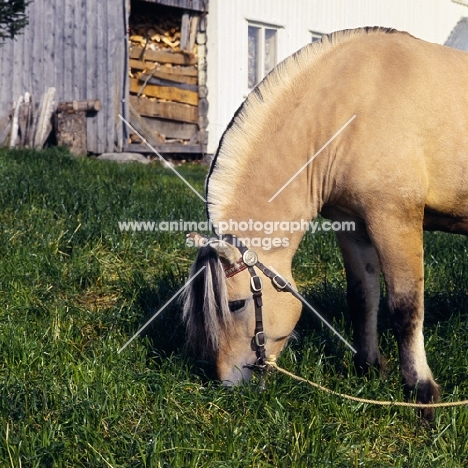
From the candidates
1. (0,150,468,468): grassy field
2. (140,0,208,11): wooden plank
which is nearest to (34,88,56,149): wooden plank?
(140,0,208,11): wooden plank

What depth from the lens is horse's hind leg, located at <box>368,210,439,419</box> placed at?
3242mm

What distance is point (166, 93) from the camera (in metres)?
12.9

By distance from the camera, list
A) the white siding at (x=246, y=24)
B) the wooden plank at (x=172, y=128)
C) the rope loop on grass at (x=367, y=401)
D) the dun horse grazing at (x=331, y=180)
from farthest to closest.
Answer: the white siding at (x=246, y=24)
the wooden plank at (x=172, y=128)
the dun horse grazing at (x=331, y=180)
the rope loop on grass at (x=367, y=401)

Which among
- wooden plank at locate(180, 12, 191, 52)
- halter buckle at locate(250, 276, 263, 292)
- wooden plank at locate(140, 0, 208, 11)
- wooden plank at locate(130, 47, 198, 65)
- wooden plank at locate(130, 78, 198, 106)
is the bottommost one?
halter buckle at locate(250, 276, 263, 292)

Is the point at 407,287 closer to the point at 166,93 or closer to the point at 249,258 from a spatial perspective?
the point at 249,258

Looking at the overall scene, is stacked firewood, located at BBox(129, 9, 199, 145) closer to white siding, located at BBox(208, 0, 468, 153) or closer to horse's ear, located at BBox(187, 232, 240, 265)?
white siding, located at BBox(208, 0, 468, 153)

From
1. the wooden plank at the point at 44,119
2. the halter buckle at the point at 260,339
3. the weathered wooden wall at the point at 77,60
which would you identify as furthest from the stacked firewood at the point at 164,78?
the halter buckle at the point at 260,339

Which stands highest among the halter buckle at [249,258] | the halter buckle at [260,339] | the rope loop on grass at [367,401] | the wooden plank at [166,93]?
the wooden plank at [166,93]

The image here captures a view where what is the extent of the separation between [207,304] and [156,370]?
609 millimetres

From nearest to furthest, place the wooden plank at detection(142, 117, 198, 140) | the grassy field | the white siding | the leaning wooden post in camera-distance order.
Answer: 1. the grassy field
2. the leaning wooden post
3. the wooden plank at detection(142, 117, 198, 140)
4. the white siding

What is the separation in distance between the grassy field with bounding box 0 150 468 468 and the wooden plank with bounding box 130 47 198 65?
7243 millimetres

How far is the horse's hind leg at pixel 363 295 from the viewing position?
3828 millimetres

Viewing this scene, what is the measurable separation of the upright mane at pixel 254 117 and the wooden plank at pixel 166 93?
30.7ft

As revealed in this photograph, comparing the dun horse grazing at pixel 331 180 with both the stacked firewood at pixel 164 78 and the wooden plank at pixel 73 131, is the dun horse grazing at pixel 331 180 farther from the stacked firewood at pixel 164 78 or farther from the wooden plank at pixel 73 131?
the stacked firewood at pixel 164 78
